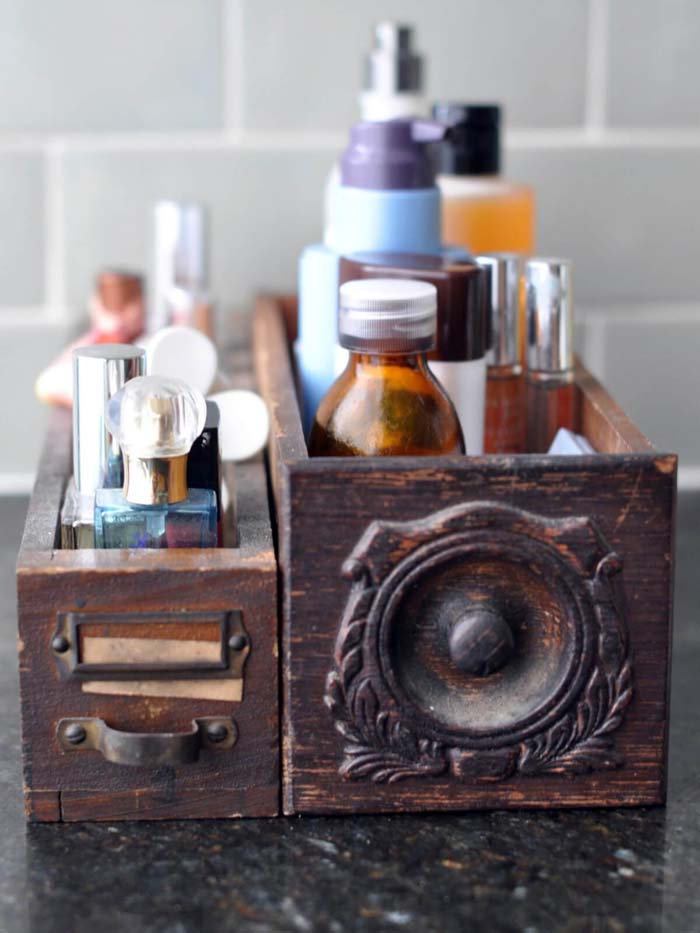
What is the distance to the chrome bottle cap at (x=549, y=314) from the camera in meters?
0.74

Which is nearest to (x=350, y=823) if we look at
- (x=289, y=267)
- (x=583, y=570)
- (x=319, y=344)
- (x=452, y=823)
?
(x=452, y=823)

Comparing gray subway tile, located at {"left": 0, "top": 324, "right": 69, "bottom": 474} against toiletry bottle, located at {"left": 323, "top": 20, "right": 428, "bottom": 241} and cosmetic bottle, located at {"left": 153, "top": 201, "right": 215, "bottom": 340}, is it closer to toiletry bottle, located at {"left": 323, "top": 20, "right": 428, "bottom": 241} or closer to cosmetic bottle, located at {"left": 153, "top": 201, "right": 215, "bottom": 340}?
cosmetic bottle, located at {"left": 153, "top": 201, "right": 215, "bottom": 340}

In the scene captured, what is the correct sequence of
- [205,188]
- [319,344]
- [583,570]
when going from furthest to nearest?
[205,188]
[319,344]
[583,570]

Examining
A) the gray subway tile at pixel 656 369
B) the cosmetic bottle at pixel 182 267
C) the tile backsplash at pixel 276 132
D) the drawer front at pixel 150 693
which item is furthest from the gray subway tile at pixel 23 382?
the drawer front at pixel 150 693

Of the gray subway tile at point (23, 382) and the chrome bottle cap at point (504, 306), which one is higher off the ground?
the chrome bottle cap at point (504, 306)

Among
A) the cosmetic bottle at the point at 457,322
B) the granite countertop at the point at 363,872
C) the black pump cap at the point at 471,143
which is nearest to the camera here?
the granite countertop at the point at 363,872

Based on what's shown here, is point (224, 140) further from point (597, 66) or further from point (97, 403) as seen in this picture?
point (97, 403)

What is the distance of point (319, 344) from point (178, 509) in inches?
7.5

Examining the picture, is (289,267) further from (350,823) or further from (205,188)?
(350,823)

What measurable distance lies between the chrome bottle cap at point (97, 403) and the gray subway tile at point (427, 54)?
0.43 metres

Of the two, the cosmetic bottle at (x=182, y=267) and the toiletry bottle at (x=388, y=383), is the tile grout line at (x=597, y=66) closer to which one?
the cosmetic bottle at (x=182, y=267)

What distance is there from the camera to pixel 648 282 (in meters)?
1.08

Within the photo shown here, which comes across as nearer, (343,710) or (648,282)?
(343,710)

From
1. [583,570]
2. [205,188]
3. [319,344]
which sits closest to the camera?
[583,570]
